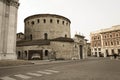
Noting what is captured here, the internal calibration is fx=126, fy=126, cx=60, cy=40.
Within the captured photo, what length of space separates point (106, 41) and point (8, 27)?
48.1m

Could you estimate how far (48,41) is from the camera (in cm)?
3841

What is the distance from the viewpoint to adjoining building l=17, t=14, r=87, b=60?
36.7m

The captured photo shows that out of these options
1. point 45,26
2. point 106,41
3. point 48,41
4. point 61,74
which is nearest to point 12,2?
point 48,41

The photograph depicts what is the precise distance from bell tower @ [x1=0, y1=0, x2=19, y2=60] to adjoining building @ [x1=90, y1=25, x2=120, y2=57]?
4582 cm

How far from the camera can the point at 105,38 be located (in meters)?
61.1

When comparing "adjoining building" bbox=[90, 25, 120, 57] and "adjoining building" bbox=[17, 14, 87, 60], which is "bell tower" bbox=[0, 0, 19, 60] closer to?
"adjoining building" bbox=[17, 14, 87, 60]

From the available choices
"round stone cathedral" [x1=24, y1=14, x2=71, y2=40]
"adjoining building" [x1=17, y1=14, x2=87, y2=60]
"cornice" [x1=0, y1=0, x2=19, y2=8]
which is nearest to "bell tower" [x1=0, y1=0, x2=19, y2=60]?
"cornice" [x1=0, y1=0, x2=19, y2=8]

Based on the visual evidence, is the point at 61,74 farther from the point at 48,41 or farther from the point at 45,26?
the point at 45,26

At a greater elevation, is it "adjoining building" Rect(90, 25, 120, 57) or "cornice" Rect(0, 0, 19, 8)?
"cornice" Rect(0, 0, 19, 8)

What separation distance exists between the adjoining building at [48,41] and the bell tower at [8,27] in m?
11.8

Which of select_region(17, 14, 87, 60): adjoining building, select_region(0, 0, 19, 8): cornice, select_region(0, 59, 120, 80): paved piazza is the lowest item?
select_region(0, 59, 120, 80): paved piazza

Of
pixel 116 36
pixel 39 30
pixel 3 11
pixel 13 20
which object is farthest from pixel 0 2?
pixel 116 36

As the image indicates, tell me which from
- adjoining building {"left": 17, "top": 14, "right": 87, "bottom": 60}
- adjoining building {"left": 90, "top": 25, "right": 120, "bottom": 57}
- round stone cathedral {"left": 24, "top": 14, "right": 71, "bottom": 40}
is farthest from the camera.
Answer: adjoining building {"left": 90, "top": 25, "right": 120, "bottom": 57}

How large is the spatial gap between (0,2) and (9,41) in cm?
757
